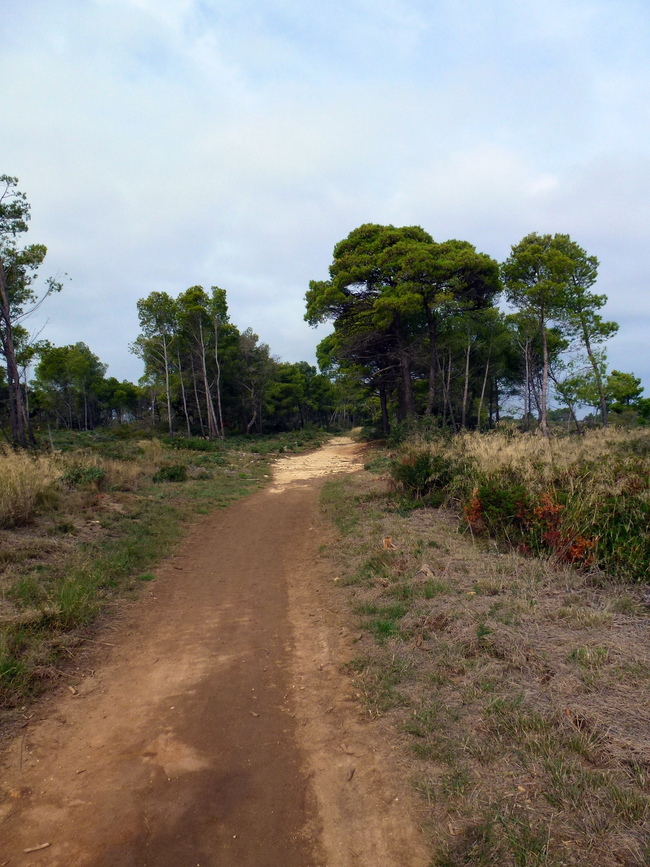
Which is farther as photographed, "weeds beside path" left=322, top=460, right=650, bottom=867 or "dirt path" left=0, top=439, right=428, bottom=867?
"dirt path" left=0, top=439, right=428, bottom=867

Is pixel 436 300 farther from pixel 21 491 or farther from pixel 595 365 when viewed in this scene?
pixel 21 491

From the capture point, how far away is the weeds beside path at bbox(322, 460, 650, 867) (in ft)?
8.33

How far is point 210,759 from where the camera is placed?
343 cm

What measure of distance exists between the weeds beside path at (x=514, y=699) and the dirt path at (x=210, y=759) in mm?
307

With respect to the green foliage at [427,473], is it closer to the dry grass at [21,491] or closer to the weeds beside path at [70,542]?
the weeds beside path at [70,542]

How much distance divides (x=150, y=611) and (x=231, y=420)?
46522 mm

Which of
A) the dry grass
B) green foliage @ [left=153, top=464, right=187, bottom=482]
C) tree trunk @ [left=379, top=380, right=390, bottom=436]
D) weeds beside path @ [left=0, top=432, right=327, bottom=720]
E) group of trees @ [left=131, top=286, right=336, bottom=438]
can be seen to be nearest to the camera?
weeds beside path @ [left=0, top=432, right=327, bottom=720]

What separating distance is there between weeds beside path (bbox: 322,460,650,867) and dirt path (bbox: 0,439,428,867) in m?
0.31

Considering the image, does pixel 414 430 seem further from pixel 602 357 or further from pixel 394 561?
pixel 394 561

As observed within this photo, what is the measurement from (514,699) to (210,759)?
2.26 m

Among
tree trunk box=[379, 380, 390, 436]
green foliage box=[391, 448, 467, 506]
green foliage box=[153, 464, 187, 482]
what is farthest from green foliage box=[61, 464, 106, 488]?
tree trunk box=[379, 380, 390, 436]

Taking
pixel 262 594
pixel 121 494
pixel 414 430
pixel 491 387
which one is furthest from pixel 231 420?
pixel 262 594

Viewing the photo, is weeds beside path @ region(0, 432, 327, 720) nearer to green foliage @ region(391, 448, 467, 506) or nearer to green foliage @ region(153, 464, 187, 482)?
green foliage @ region(153, 464, 187, 482)

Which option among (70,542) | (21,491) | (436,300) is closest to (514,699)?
(70,542)
